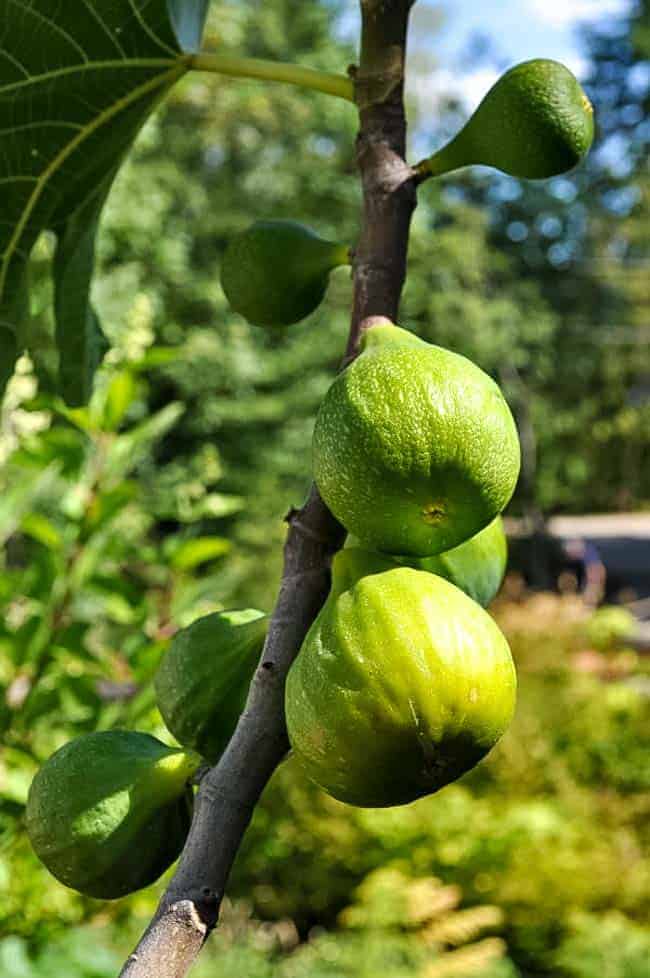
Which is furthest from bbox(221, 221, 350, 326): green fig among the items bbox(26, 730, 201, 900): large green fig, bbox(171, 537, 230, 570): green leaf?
bbox(171, 537, 230, 570): green leaf

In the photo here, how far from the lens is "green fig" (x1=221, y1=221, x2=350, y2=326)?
0.77 meters

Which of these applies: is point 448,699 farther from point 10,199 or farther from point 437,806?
point 437,806

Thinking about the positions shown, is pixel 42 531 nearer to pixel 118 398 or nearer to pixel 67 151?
pixel 118 398

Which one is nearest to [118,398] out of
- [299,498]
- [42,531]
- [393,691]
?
[42,531]

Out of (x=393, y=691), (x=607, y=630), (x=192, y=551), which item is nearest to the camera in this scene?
(x=393, y=691)

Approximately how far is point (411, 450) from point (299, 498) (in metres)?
9.97

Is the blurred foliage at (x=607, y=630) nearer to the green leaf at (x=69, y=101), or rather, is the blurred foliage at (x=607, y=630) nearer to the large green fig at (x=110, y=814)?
the green leaf at (x=69, y=101)

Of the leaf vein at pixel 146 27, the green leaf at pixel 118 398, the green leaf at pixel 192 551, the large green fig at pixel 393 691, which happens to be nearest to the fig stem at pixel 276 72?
the leaf vein at pixel 146 27

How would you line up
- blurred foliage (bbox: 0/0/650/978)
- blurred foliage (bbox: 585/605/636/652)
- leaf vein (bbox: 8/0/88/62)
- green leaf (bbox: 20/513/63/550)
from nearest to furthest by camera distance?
leaf vein (bbox: 8/0/88/62) → green leaf (bbox: 20/513/63/550) → blurred foliage (bbox: 0/0/650/978) → blurred foliage (bbox: 585/605/636/652)

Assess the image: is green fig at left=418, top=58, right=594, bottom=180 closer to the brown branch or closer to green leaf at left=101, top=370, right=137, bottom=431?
the brown branch

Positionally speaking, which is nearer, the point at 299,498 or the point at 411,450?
the point at 411,450

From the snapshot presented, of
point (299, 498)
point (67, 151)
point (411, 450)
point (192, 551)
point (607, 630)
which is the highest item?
point (67, 151)

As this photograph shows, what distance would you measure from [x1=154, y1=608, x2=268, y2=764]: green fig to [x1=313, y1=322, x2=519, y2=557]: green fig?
15 centimetres

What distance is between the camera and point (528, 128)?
0.68 meters
